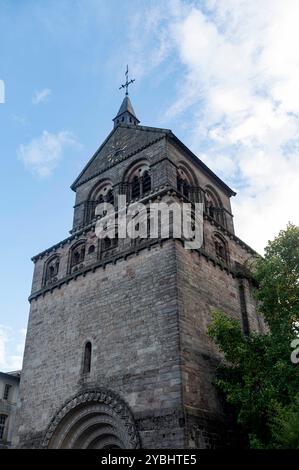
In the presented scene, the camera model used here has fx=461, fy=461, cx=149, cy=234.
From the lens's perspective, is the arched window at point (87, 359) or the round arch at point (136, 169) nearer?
the arched window at point (87, 359)

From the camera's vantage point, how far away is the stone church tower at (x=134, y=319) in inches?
591

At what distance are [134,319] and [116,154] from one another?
34.7ft

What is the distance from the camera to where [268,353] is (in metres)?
14.6

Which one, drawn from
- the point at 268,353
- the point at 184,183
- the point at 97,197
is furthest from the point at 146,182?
the point at 268,353

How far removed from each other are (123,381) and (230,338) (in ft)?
13.2

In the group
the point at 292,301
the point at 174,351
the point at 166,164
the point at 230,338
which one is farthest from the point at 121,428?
the point at 166,164

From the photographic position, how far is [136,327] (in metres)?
16.8

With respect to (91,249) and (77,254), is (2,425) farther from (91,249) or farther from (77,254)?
(91,249)

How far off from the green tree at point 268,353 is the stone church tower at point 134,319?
107 centimetres

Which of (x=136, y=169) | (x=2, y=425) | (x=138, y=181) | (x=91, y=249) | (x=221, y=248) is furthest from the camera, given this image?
(x=2, y=425)

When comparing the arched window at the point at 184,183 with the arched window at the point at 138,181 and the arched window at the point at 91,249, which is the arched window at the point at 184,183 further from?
the arched window at the point at 91,249

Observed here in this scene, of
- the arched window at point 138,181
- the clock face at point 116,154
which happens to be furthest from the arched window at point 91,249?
the clock face at point 116,154

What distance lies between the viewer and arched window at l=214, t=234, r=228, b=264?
21289 mm
